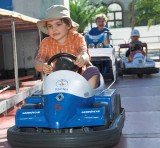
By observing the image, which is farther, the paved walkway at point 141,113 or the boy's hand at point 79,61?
the paved walkway at point 141,113

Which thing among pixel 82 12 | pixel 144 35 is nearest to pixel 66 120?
pixel 82 12

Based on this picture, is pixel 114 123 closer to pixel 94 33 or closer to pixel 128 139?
pixel 128 139

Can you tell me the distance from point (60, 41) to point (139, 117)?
1.83 m

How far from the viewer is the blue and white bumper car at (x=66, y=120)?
3861mm

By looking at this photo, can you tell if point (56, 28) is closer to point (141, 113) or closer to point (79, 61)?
point (79, 61)

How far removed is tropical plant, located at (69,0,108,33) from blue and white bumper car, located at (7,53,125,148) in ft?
97.3

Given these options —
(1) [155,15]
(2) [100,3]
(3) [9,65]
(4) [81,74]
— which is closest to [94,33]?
(3) [9,65]

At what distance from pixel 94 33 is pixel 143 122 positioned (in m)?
5.14

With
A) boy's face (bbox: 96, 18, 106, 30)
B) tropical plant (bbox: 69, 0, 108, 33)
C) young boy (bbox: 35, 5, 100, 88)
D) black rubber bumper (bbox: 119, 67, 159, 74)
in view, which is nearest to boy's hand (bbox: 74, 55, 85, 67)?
young boy (bbox: 35, 5, 100, 88)

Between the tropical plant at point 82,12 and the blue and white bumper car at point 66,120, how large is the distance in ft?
97.3

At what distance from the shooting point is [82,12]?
3412 cm

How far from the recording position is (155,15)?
30.6 m

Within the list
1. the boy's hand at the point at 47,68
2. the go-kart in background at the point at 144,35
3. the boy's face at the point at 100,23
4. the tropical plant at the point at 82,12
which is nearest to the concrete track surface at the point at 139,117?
the boy's hand at the point at 47,68

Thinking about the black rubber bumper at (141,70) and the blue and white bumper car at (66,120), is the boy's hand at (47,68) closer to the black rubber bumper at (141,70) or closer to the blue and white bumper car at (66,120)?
the blue and white bumper car at (66,120)
